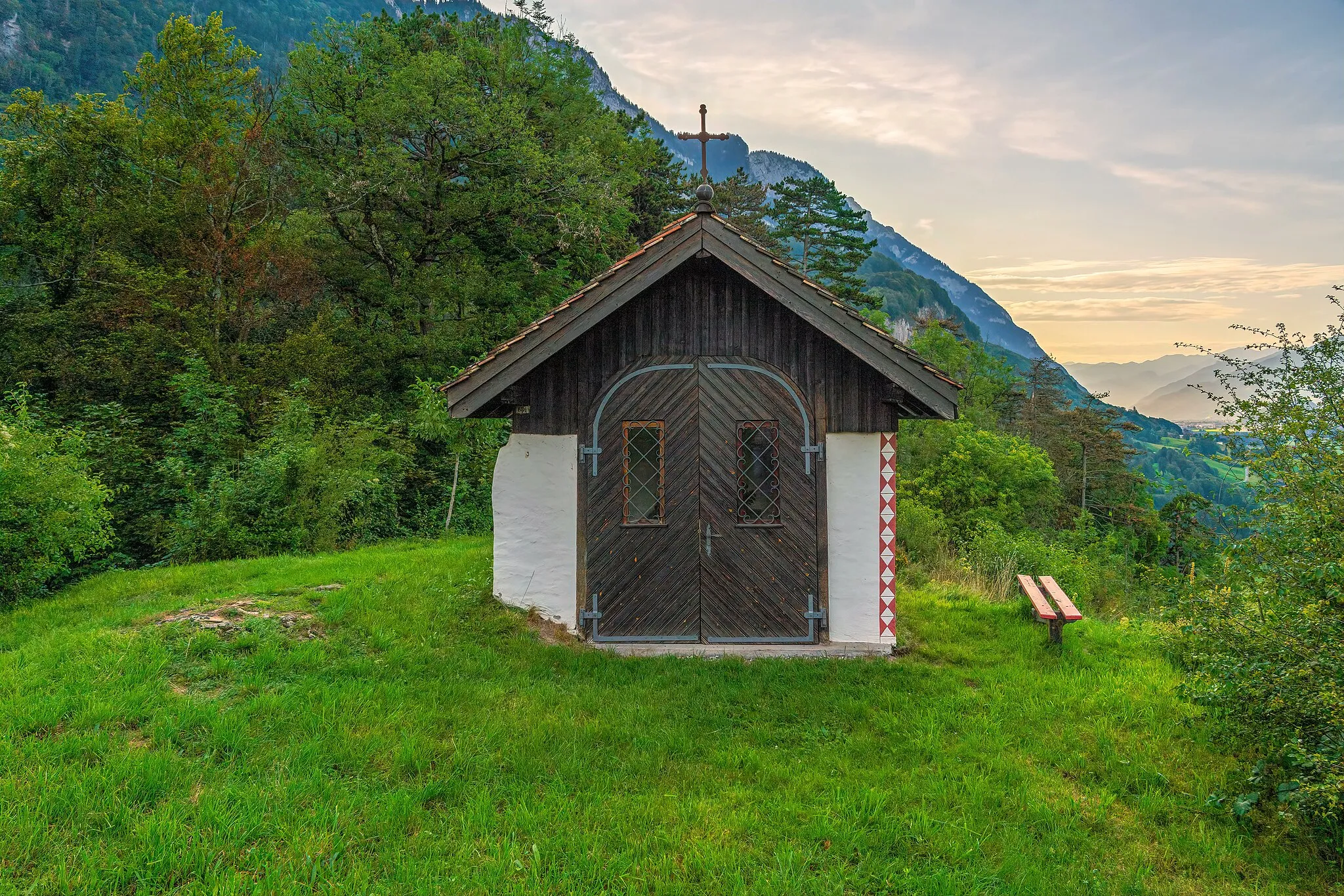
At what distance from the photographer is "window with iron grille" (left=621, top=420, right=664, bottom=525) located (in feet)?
25.8

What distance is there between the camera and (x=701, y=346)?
7.85 metres

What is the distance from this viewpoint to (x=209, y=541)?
1127 cm

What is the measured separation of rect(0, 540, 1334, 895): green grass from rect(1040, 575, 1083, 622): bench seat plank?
0.42 meters

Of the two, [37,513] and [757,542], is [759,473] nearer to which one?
[757,542]

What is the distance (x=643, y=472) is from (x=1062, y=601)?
544 cm

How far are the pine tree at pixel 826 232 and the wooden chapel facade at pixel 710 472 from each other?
32500mm

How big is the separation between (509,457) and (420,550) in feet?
16.1

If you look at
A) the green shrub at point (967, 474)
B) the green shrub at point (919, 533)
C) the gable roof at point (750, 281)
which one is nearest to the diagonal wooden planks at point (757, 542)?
the gable roof at point (750, 281)

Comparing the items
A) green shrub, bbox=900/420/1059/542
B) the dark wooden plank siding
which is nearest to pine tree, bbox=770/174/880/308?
green shrub, bbox=900/420/1059/542

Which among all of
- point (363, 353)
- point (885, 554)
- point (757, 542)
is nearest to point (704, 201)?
point (757, 542)

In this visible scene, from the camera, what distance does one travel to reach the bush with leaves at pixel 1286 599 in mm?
4363

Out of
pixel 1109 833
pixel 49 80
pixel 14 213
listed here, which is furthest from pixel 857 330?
pixel 49 80

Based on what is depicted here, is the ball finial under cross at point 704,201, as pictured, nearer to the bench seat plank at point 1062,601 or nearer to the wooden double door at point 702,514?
the wooden double door at point 702,514

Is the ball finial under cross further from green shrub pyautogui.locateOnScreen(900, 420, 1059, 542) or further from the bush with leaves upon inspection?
green shrub pyautogui.locateOnScreen(900, 420, 1059, 542)
